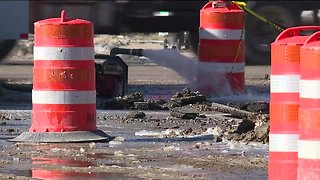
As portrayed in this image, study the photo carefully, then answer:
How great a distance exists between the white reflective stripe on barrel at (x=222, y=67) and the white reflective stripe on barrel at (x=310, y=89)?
999 centimetres

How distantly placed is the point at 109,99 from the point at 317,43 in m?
9.28

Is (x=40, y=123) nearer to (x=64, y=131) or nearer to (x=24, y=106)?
(x=64, y=131)

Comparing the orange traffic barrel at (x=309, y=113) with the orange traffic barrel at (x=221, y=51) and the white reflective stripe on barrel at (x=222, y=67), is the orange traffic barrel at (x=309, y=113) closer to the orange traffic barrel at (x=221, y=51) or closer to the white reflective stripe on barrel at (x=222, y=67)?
the orange traffic barrel at (x=221, y=51)

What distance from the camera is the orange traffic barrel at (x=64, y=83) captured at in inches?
504

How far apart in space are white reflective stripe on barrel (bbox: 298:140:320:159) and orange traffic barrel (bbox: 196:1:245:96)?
9781 millimetres

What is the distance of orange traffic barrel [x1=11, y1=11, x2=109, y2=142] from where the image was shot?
12.8 metres

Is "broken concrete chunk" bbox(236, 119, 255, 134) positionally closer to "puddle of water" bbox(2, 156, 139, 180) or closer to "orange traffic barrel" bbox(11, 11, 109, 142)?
"orange traffic barrel" bbox(11, 11, 109, 142)

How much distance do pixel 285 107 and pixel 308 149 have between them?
0.53 m

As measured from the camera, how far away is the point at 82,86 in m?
12.9

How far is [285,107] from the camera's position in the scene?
9.12m

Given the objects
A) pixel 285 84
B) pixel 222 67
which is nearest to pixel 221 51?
pixel 222 67

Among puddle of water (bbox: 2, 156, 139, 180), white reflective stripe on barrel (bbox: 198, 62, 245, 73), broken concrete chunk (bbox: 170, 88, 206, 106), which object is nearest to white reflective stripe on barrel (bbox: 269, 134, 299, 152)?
puddle of water (bbox: 2, 156, 139, 180)

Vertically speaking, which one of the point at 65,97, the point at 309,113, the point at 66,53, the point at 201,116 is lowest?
the point at 201,116

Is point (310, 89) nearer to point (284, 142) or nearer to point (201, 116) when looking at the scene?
point (284, 142)
